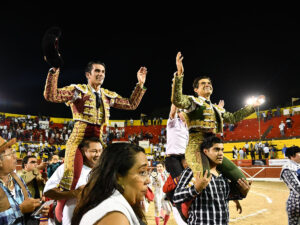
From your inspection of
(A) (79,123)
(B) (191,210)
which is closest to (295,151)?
(B) (191,210)

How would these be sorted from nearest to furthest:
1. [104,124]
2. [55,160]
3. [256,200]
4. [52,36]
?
[52,36] < [104,124] < [55,160] < [256,200]

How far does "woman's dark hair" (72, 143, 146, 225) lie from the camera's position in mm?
1364

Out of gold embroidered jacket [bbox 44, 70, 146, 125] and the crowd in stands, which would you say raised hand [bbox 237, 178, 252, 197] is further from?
the crowd in stands

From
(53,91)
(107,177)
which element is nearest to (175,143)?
(53,91)

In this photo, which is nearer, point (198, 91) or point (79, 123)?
point (79, 123)

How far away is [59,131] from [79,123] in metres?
28.3

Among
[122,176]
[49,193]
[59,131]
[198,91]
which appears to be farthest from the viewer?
[59,131]

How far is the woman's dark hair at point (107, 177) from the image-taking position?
1.36 metres

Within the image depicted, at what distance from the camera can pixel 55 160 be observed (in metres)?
7.02

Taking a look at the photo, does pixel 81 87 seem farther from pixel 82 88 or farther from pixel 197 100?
pixel 197 100

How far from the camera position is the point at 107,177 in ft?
4.61

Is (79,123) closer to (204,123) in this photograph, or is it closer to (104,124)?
(104,124)

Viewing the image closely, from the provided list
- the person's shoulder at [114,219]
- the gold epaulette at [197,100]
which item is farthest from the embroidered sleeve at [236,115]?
the person's shoulder at [114,219]

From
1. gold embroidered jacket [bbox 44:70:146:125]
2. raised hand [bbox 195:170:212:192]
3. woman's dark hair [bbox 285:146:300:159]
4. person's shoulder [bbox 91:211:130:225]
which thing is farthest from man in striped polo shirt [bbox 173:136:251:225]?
woman's dark hair [bbox 285:146:300:159]
